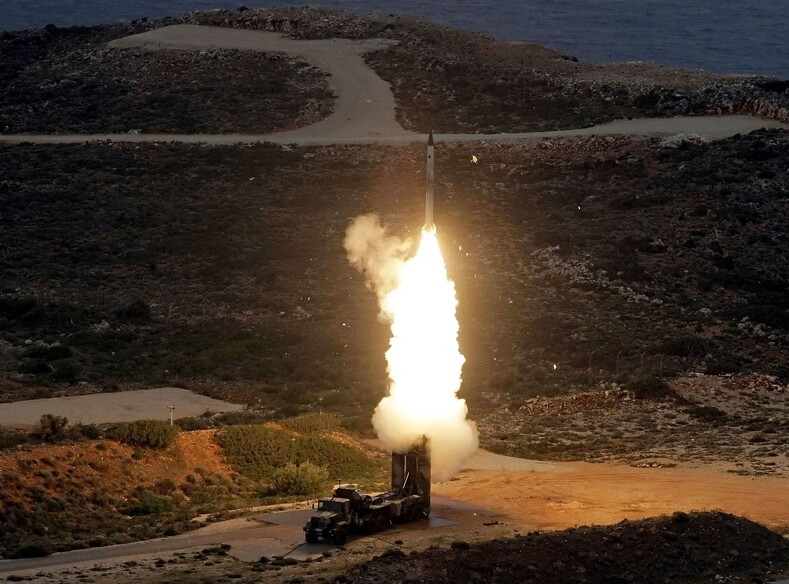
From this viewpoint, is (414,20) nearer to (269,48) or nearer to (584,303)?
(269,48)

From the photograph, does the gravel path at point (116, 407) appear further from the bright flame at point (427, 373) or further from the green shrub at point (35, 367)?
the bright flame at point (427, 373)

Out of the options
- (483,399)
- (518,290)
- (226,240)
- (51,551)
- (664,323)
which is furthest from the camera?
(226,240)

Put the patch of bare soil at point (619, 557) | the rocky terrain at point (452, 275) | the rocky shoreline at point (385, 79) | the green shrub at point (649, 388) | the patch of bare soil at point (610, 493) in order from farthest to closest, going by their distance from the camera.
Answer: the rocky shoreline at point (385, 79), the rocky terrain at point (452, 275), the green shrub at point (649, 388), the patch of bare soil at point (610, 493), the patch of bare soil at point (619, 557)

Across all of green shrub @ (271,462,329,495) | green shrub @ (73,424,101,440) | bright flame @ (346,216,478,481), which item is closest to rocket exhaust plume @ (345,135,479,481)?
bright flame @ (346,216,478,481)

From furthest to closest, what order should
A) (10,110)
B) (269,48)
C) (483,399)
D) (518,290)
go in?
(269,48) → (10,110) → (518,290) → (483,399)

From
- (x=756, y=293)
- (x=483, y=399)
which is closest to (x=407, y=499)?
(x=483, y=399)

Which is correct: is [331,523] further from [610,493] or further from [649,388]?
[649,388]

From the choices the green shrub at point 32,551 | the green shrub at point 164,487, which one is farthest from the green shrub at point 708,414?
the green shrub at point 32,551

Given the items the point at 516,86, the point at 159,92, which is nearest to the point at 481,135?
the point at 516,86
